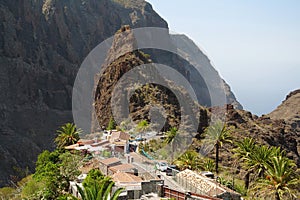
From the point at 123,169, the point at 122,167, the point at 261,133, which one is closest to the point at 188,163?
the point at 122,167

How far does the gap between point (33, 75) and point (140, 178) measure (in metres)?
122

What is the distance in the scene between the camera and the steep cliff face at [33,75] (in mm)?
123500

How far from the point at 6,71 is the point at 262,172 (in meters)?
120

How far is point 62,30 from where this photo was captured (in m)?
172

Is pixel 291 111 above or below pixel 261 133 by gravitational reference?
above

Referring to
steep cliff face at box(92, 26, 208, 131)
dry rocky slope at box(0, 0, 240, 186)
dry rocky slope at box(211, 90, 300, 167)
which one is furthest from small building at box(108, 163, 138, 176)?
dry rocky slope at box(0, 0, 240, 186)

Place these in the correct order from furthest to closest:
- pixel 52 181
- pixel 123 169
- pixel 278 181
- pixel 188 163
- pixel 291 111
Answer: pixel 291 111 → pixel 188 163 → pixel 123 169 → pixel 52 181 → pixel 278 181

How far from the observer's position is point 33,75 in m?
148

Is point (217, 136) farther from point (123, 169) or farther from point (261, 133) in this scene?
point (261, 133)

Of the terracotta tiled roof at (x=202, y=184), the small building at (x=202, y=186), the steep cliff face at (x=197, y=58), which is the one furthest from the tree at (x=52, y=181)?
the steep cliff face at (x=197, y=58)

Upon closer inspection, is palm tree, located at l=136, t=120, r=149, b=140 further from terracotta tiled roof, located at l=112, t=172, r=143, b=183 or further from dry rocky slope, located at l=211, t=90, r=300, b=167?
terracotta tiled roof, located at l=112, t=172, r=143, b=183

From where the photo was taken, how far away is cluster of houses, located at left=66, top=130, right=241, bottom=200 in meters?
29.1

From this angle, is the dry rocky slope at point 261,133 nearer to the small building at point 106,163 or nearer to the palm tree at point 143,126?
the palm tree at point 143,126

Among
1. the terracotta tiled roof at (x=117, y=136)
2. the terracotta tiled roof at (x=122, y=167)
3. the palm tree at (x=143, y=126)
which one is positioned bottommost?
the terracotta tiled roof at (x=122, y=167)
